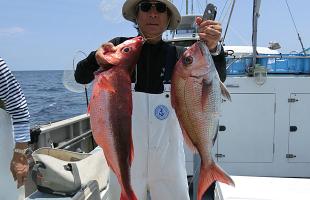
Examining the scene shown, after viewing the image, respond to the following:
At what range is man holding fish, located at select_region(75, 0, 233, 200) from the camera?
217cm

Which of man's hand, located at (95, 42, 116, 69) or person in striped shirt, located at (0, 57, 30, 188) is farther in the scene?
person in striped shirt, located at (0, 57, 30, 188)

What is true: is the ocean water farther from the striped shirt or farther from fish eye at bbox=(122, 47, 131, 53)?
fish eye at bbox=(122, 47, 131, 53)

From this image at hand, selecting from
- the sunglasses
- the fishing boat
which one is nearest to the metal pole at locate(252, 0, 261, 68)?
the fishing boat

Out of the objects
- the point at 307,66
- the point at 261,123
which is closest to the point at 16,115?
the point at 261,123

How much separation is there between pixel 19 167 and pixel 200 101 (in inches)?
61.1

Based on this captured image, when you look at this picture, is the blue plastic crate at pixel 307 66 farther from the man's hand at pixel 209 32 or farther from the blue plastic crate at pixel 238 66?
the man's hand at pixel 209 32

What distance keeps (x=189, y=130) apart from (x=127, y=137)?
348mm

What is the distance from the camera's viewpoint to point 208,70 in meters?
2.16

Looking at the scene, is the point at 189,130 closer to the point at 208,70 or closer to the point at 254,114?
the point at 208,70

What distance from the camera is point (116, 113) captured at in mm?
2168

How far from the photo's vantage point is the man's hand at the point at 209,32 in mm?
2193

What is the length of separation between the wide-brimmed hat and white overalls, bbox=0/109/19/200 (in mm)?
1196

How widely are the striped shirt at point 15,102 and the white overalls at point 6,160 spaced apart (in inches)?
2.0

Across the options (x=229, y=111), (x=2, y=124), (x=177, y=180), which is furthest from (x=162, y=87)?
(x=229, y=111)
